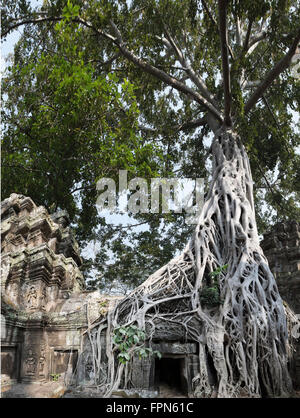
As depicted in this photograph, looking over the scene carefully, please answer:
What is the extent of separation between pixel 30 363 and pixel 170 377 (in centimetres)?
182

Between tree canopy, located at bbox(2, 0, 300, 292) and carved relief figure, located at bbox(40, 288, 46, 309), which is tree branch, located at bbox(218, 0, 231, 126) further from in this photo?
carved relief figure, located at bbox(40, 288, 46, 309)

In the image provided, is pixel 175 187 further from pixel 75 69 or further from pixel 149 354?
pixel 149 354

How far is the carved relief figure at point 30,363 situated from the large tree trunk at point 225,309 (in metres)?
1.07

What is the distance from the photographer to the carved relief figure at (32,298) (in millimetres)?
4430

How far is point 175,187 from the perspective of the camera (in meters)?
9.38

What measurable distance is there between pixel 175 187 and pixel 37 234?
5033 millimetres

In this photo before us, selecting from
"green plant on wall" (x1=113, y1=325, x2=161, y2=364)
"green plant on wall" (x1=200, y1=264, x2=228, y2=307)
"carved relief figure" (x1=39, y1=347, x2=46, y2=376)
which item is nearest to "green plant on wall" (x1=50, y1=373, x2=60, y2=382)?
"carved relief figure" (x1=39, y1=347, x2=46, y2=376)

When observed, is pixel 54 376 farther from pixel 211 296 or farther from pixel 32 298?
pixel 211 296

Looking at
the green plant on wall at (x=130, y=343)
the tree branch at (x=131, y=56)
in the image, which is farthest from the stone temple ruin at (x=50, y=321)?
the tree branch at (x=131, y=56)

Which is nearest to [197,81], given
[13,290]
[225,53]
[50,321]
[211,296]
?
[225,53]

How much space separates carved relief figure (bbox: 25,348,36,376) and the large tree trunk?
1.07m

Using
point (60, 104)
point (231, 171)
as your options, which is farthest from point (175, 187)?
point (60, 104)

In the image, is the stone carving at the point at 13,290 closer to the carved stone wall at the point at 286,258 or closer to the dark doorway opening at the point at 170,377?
the dark doorway opening at the point at 170,377

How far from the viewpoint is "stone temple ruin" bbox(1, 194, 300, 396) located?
364 cm
